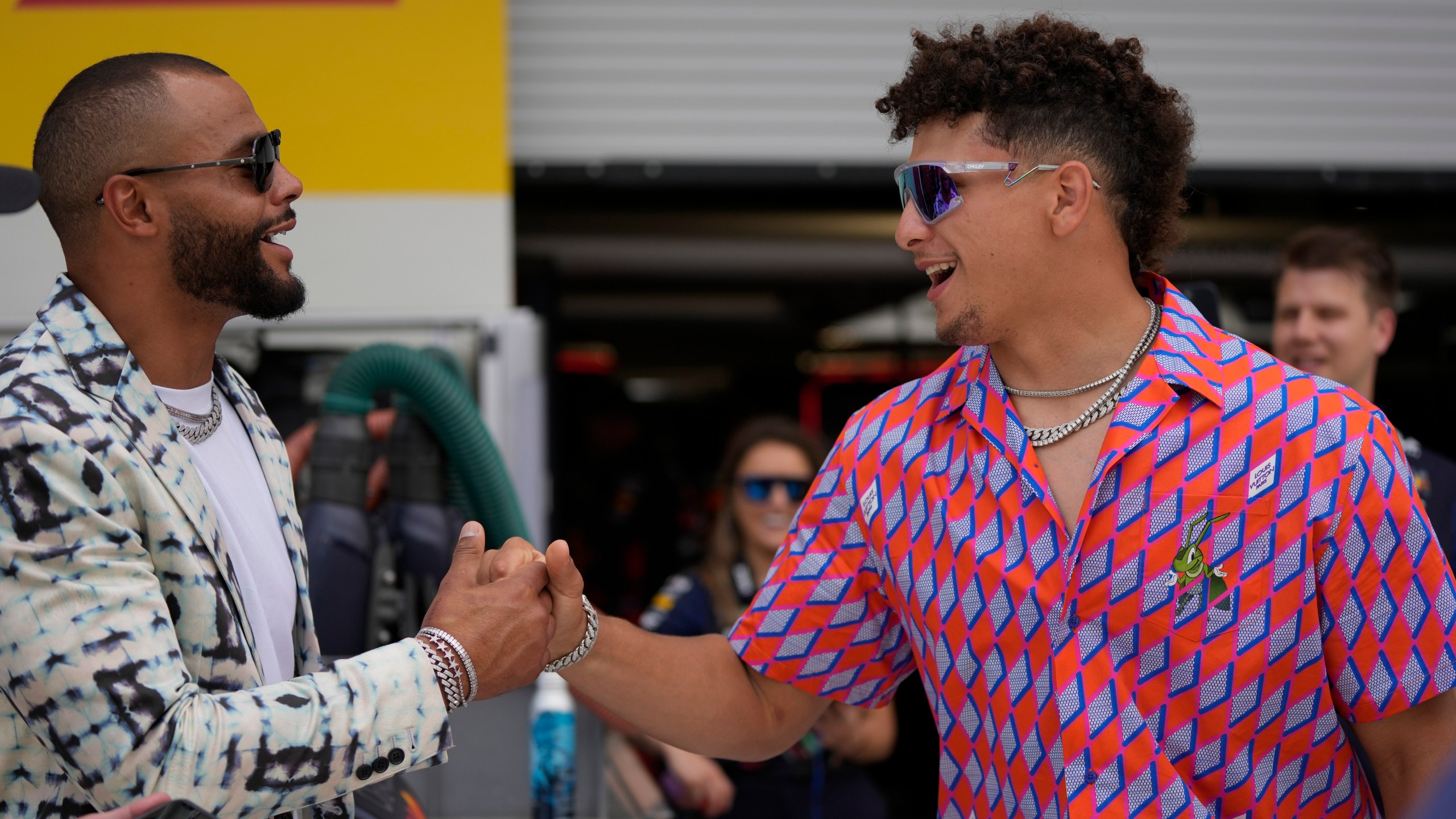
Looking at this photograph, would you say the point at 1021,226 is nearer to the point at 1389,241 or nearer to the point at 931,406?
the point at 931,406

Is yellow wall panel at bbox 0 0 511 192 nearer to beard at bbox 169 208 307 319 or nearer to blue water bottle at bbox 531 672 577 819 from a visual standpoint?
blue water bottle at bbox 531 672 577 819

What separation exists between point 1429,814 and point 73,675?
1344mm

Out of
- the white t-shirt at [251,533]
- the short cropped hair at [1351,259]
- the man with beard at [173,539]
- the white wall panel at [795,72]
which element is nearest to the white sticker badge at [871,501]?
the man with beard at [173,539]

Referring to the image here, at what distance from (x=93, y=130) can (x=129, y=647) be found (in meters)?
0.76

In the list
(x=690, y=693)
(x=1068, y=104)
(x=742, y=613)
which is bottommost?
(x=742, y=613)

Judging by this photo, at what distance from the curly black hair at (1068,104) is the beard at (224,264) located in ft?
3.52

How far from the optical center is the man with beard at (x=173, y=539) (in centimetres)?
144

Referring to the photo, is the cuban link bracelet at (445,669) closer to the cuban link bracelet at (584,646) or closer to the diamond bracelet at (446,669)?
the diamond bracelet at (446,669)

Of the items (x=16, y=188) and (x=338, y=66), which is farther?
(x=338, y=66)

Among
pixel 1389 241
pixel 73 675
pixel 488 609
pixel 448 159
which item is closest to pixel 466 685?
pixel 488 609

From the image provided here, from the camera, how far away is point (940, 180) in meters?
2.03

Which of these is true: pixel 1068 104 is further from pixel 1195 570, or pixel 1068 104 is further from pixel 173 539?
pixel 173 539

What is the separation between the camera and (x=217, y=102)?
1833 millimetres

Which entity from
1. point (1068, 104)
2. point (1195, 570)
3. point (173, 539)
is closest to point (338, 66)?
point (1068, 104)
